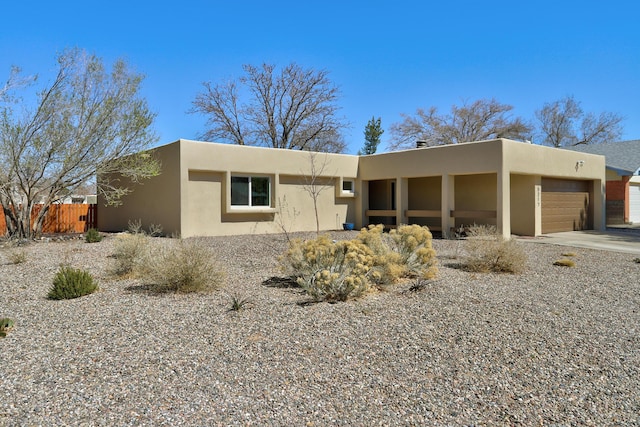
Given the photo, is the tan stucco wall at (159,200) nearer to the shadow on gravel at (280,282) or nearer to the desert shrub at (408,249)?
the shadow on gravel at (280,282)

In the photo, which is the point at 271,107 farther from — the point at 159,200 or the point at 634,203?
the point at 634,203

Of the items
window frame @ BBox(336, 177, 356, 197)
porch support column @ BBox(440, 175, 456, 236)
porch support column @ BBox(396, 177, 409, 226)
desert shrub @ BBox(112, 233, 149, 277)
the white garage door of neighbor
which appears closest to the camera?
Answer: desert shrub @ BBox(112, 233, 149, 277)

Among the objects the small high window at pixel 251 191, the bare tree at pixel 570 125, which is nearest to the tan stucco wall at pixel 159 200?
the small high window at pixel 251 191

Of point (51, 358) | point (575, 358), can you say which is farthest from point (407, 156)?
point (51, 358)

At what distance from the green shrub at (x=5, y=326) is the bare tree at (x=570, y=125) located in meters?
47.6

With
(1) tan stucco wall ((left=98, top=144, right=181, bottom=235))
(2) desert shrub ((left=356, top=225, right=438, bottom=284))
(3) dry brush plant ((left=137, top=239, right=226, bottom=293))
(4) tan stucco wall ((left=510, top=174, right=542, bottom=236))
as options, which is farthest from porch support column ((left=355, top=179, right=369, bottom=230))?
(3) dry brush plant ((left=137, top=239, right=226, bottom=293))

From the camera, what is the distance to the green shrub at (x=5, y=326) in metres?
4.82

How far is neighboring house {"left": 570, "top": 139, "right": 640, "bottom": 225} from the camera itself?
24609mm

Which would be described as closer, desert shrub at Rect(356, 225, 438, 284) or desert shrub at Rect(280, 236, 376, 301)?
desert shrub at Rect(280, 236, 376, 301)

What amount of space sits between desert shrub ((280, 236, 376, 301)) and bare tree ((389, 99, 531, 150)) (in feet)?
111

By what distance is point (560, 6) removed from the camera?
1276 cm

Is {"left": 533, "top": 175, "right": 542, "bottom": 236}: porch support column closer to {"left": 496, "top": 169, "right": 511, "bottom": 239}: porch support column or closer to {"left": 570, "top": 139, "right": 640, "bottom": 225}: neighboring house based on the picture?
{"left": 496, "top": 169, "right": 511, "bottom": 239}: porch support column

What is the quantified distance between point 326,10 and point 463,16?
4.86 meters

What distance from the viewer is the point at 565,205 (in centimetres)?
1820
